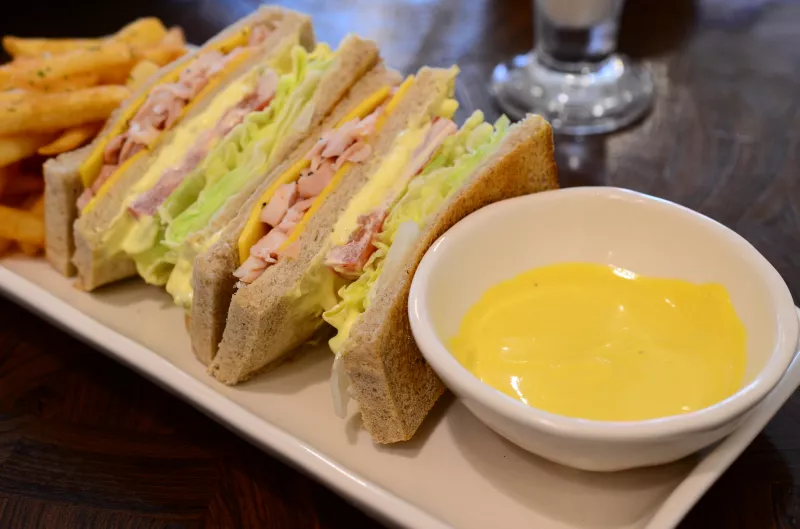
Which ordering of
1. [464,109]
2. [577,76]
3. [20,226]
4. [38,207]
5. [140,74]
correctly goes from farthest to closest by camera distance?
[577,76]
[464,109]
[140,74]
[38,207]
[20,226]

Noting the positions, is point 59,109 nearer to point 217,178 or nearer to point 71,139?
point 71,139

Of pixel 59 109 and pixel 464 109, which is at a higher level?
pixel 59 109

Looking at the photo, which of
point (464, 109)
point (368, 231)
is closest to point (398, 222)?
point (368, 231)

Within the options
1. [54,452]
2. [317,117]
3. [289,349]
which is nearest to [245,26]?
[317,117]

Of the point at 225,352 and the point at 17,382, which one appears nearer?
the point at 225,352

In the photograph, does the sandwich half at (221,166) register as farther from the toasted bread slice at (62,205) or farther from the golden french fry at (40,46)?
the golden french fry at (40,46)

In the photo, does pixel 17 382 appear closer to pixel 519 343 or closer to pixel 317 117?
pixel 317 117

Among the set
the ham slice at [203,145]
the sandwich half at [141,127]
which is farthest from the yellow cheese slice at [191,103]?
the ham slice at [203,145]
